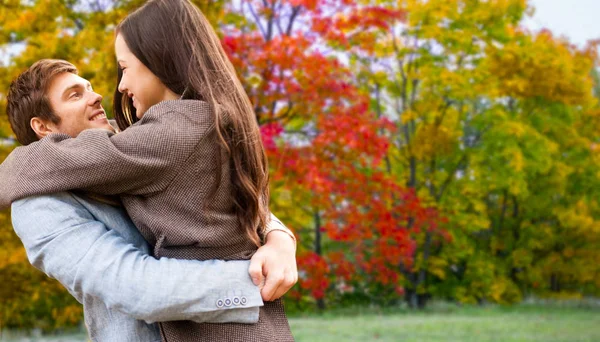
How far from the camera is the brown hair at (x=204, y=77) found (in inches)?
60.0

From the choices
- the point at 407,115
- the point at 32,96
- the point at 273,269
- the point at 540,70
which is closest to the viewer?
the point at 273,269

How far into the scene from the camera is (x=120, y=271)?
136cm

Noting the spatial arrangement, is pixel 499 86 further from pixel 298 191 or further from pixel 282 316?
pixel 282 316

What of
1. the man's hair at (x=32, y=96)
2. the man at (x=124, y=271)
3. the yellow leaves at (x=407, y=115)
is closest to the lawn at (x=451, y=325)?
the yellow leaves at (x=407, y=115)

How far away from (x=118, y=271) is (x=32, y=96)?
53cm

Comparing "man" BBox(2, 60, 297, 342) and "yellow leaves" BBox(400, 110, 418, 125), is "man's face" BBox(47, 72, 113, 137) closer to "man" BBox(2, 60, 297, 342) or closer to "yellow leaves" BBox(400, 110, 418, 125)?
"man" BBox(2, 60, 297, 342)

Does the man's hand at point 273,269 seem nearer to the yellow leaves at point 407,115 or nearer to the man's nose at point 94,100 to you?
the man's nose at point 94,100

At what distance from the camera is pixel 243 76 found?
31.3 feet

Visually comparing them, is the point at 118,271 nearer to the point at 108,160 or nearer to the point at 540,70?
the point at 108,160

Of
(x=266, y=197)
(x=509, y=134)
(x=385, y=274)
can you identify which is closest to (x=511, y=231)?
(x=509, y=134)

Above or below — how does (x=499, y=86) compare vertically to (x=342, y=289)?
above

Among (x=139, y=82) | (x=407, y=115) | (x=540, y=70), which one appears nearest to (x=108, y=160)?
(x=139, y=82)

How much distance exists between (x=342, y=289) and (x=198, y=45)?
16805 millimetres

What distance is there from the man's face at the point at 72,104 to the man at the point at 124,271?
0.83 ft
